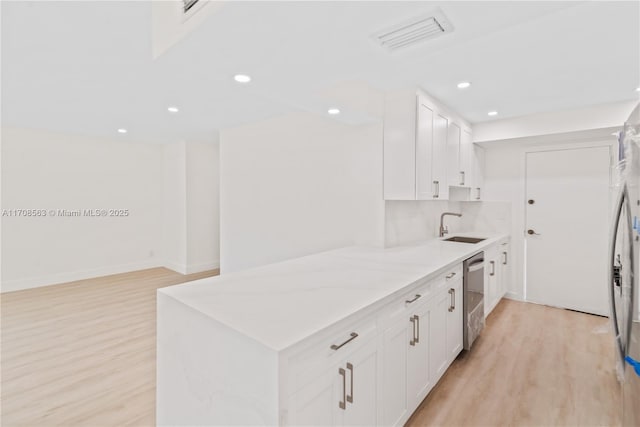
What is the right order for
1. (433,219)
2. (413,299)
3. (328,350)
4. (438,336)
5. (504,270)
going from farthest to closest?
(504,270)
(433,219)
(438,336)
(413,299)
(328,350)

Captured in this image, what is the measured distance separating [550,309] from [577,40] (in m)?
3.07

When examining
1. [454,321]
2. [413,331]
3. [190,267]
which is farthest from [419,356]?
[190,267]

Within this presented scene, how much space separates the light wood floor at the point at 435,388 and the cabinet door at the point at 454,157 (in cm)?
158

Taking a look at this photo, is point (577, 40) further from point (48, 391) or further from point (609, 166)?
point (48, 391)

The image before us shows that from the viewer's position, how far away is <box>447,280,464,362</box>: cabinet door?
2240 mm

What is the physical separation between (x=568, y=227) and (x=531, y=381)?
225 cm

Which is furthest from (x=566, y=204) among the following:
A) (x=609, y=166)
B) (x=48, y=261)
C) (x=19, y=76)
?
(x=48, y=261)

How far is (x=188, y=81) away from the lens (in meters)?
2.64

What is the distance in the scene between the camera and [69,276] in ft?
15.8

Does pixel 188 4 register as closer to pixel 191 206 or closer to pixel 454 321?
pixel 454 321

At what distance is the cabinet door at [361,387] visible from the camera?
1261 mm

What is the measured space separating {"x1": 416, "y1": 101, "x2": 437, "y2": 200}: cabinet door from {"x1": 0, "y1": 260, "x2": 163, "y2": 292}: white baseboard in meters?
5.11

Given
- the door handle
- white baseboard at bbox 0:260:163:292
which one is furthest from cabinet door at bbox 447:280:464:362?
white baseboard at bbox 0:260:163:292

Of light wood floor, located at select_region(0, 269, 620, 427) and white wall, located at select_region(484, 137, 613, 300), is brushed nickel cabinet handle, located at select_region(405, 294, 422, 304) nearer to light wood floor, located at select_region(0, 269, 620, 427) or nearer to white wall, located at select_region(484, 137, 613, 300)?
light wood floor, located at select_region(0, 269, 620, 427)
